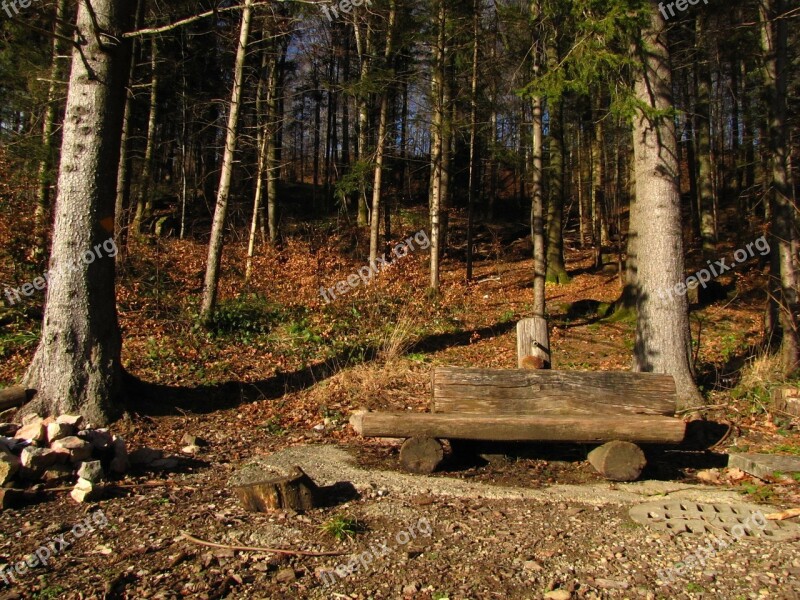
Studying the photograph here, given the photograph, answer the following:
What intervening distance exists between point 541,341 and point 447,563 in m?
3.48

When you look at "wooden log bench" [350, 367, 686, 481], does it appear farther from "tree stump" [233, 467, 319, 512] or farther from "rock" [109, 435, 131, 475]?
"rock" [109, 435, 131, 475]

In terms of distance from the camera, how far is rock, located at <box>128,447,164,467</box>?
559 cm

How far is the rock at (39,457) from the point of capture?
4797 mm

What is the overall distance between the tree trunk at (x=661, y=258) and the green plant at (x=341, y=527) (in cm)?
493

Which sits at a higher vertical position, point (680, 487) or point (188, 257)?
point (188, 257)

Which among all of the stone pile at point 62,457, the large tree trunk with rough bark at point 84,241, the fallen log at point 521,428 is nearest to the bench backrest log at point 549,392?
the fallen log at point 521,428

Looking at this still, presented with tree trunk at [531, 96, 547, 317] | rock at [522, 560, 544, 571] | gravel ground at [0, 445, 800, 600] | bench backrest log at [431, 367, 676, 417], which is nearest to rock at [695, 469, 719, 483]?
gravel ground at [0, 445, 800, 600]

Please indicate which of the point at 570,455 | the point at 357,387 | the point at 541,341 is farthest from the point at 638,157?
the point at 357,387

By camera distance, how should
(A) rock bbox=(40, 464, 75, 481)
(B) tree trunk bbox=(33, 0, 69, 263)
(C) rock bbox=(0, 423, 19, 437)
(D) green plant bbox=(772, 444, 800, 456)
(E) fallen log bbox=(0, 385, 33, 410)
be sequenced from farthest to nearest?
(B) tree trunk bbox=(33, 0, 69, 263) < (D) green plant bbox=(772, 444, 800, 456) < (E) fallen log bbox=(0, 385, 33, 410) < (C) rock bbox=(0, 423, 19, 437) < (A) rock bbox=(40, 464, 75, 481)

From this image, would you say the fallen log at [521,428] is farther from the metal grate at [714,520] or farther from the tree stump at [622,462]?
the metal grate at [714,520]

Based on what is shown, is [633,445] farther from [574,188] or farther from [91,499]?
[574,188]

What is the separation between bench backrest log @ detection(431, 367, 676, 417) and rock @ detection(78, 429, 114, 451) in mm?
3016

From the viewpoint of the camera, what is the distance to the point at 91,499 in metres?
4.72

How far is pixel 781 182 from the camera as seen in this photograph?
862cm
